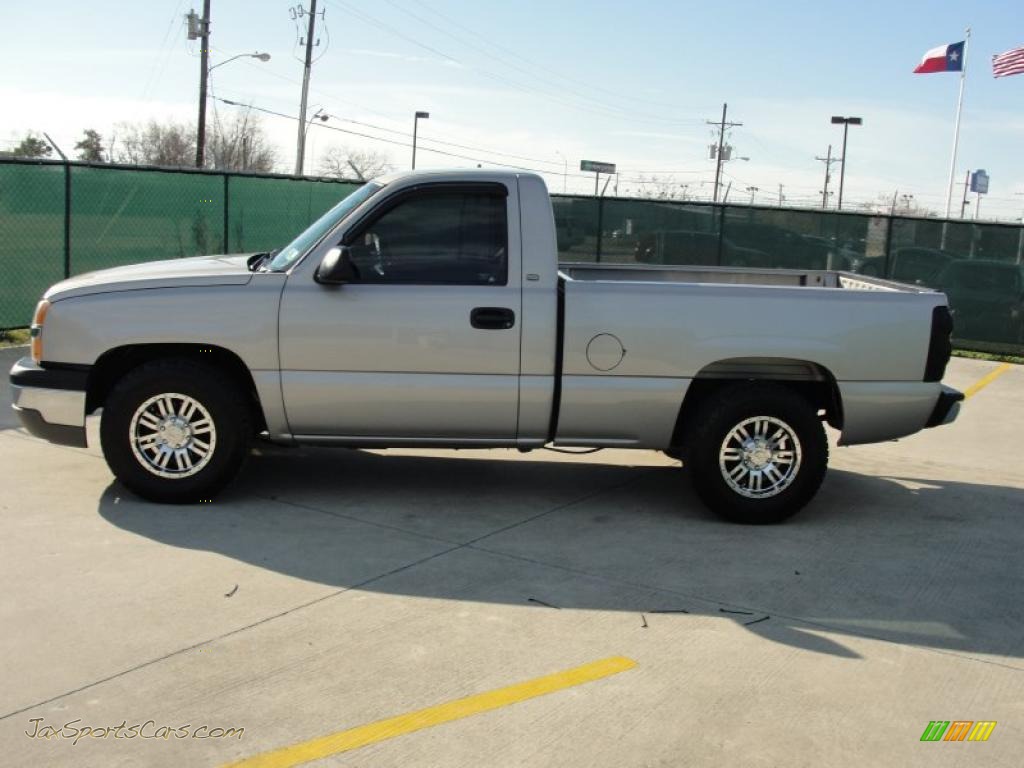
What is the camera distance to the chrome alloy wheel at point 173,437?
21.2 ft

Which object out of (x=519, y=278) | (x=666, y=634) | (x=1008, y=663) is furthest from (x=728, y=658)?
(x=519, y=278)

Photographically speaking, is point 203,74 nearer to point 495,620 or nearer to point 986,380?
point 986,380

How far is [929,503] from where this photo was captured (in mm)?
7426

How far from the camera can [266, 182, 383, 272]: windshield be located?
6543mm

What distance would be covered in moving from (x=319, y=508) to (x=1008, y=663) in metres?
3.85

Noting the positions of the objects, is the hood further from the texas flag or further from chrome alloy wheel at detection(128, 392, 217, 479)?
the texas flag

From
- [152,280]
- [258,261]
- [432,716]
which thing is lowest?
[432,716]

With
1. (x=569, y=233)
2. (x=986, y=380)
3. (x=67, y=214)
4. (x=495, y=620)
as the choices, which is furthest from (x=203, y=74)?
(x=495, y=620)

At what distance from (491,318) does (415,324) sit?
17.5 inches

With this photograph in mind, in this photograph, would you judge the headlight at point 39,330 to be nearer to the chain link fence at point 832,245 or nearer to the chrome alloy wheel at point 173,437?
the chrome alloy wheel at point 173,437

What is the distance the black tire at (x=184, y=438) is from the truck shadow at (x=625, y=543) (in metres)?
0.14

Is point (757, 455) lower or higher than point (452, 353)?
lower

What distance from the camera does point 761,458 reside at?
668cm

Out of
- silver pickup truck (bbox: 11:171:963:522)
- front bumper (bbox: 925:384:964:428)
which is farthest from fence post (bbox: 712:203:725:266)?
silver pickup truck (bbox: 11:171:963:522)
